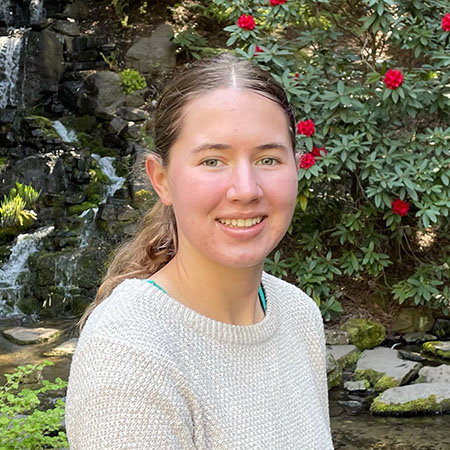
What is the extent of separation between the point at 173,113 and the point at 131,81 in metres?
10.6

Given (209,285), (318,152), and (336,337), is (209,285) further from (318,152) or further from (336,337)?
(336,337)

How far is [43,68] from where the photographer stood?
12.2m

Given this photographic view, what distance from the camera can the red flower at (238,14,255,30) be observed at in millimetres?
6355

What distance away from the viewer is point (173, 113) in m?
1.47

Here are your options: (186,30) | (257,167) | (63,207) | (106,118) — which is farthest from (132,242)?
(186,30)

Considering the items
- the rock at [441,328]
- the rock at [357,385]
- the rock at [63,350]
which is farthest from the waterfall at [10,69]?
the rock at [357,385]

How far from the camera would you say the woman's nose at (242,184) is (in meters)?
1.35

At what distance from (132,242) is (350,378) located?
4780 millimetres

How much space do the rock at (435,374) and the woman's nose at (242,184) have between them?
5096 mm

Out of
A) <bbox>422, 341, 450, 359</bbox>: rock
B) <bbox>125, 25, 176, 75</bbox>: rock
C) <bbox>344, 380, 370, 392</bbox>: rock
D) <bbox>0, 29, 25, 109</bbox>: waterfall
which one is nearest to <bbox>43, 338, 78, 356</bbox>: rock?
<bbox>344, 380, 370, 392</bbox>: rock

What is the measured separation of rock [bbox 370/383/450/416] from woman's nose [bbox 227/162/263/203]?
4496mm

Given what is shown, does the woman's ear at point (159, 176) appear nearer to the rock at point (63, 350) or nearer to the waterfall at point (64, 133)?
the rock at point (63, 350)

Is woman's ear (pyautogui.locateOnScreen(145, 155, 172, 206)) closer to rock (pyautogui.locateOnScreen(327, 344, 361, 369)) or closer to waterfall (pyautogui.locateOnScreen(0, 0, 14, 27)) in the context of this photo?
rock (pyautogui.locateOnScreen(327, 344, 361, 369))

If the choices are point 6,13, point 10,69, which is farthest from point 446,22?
point 6,13
